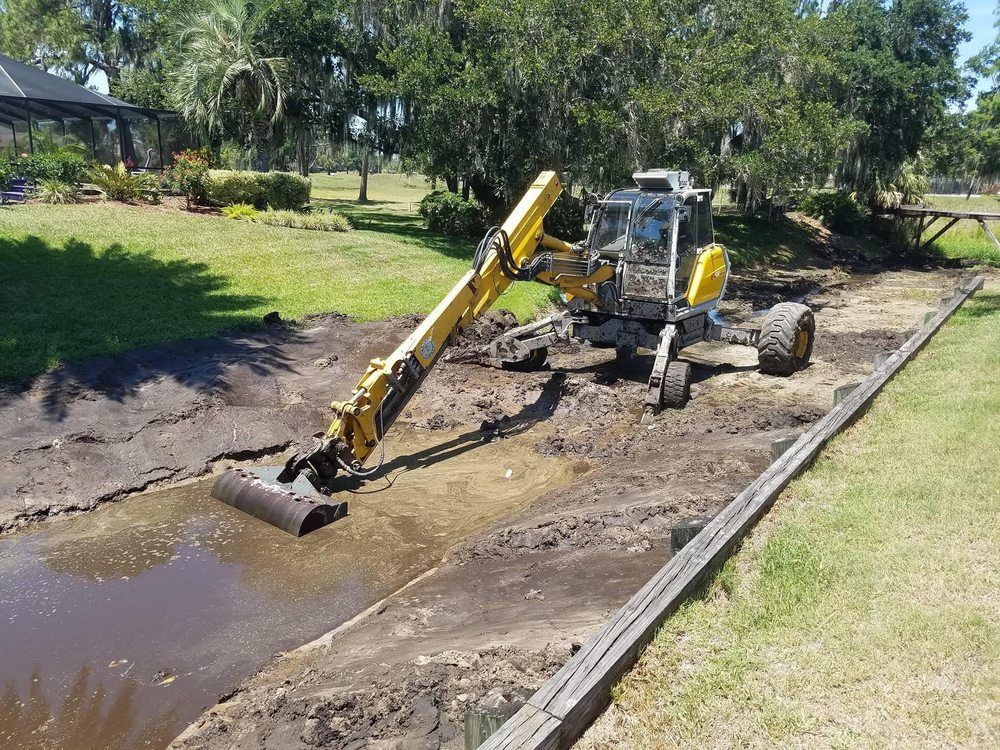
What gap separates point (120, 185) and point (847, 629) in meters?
20.3

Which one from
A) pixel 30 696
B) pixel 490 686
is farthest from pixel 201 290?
pixel 490 686

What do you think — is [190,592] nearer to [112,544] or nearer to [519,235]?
[112,544]

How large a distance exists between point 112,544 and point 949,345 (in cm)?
1159

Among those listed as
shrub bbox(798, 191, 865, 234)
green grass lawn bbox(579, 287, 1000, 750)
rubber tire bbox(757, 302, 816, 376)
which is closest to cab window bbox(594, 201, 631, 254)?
rubber tire bbox(757, 302, 816, 376)

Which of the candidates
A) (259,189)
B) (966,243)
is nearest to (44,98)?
(259,189)

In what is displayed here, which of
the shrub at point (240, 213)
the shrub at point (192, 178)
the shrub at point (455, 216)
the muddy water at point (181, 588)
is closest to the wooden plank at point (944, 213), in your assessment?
the shrub at point (455, 216)

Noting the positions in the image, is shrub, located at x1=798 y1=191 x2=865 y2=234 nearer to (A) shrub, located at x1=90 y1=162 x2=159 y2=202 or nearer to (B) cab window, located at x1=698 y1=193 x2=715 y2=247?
(B) cab window, located at x1=698 y1=193 x2=715 y2=247

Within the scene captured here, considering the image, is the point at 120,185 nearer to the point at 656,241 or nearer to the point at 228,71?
the point at 228,71

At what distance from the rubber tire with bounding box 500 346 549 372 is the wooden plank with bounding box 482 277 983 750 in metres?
5.95

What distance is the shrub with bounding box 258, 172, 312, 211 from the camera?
22.2m

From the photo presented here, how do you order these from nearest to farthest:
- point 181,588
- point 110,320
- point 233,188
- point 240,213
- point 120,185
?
point 181,588, point 110,320, point 120,185, point 240,213, point 233,188

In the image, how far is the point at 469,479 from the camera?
8883 mm

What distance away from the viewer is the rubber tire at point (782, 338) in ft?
38.7

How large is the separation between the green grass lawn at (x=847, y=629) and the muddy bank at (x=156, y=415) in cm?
629
